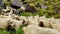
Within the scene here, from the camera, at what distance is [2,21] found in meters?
6.47

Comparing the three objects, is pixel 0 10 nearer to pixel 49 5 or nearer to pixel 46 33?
pixel 49 5

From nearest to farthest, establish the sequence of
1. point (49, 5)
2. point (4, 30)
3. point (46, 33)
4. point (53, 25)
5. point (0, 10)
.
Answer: point (46, 33) < point (53, 25) < point (4, 30) < point (0, 10) < point (49, 5)

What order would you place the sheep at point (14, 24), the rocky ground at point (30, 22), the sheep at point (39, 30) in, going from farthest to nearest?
the sheep at point (14, 24) < the rocky ground at point (30, 22) < the sheep at point (39, 30)

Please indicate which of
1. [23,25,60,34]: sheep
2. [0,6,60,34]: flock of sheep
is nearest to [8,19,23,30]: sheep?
[0,6,60,34]: flock of sheep

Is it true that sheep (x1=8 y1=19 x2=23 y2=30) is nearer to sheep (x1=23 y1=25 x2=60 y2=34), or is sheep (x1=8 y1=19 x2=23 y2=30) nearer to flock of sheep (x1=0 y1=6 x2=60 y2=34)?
flock of sheep (x1=0 y1=6 x2=60 y2=34)

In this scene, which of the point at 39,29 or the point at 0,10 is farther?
the point at 0,10

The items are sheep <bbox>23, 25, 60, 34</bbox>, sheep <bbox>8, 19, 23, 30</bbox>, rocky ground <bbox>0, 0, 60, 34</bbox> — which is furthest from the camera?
sheep <bbox>8, 19, 23, 30</bbox>

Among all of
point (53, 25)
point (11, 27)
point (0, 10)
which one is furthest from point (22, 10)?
point (53, 25)

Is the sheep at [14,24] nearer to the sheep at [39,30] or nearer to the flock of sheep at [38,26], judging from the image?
the flock of sheep at [38,26]

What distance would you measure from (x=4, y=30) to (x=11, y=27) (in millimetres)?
303

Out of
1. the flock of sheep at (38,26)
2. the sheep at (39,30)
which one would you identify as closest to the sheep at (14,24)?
the flock of sheep at (38,26)

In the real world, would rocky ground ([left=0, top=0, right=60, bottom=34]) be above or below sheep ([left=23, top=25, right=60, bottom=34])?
below

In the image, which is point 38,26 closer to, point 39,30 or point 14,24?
point 39,30

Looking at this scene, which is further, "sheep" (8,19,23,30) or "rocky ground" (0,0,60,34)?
"sheep" (8,19,23,30)
